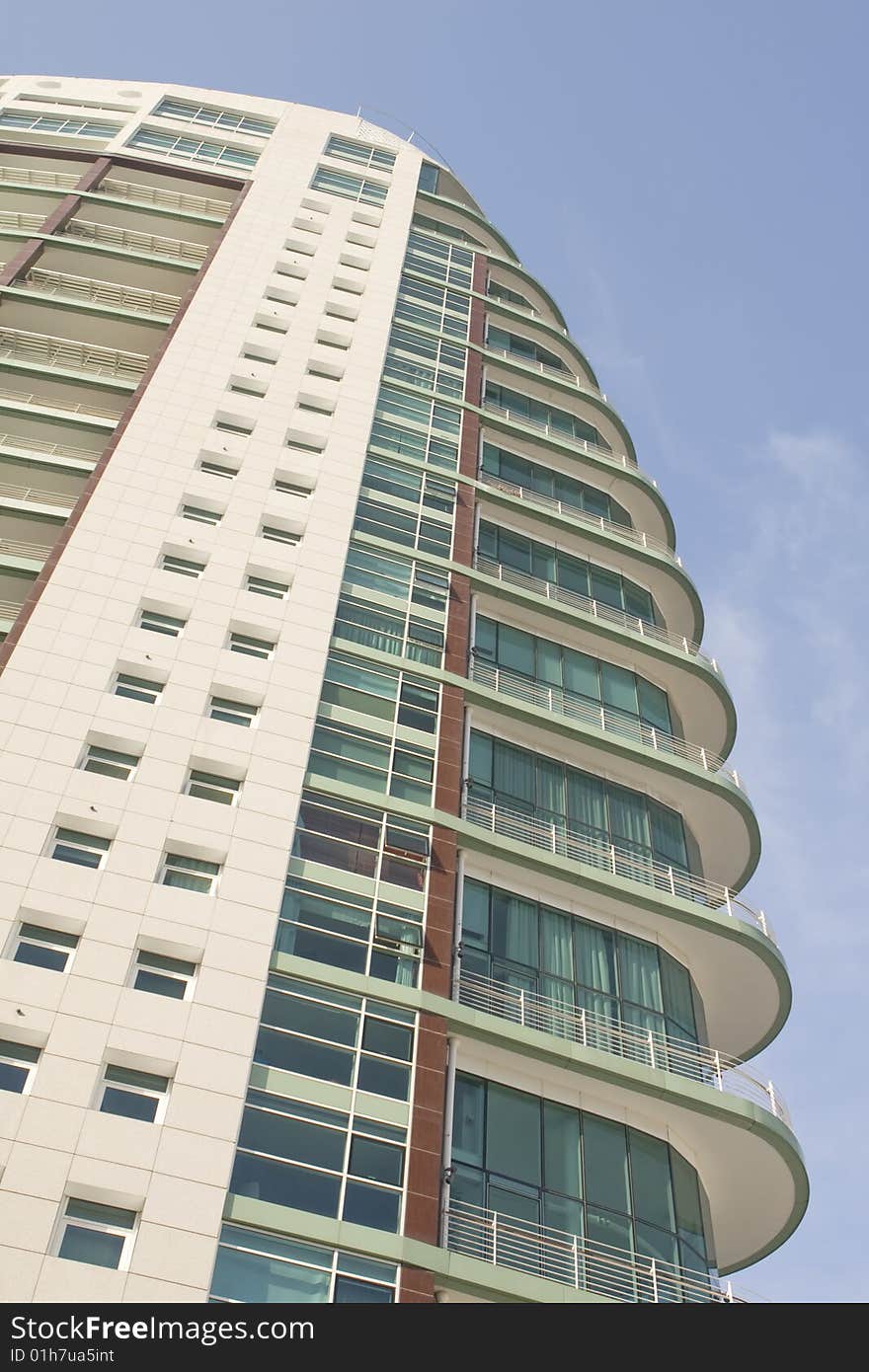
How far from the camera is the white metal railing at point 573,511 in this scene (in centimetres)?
4425

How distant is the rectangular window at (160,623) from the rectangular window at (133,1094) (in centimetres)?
1215

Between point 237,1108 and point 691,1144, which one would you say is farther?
point 691,1144

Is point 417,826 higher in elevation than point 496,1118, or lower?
higher

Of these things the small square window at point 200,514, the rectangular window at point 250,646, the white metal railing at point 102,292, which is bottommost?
the rectangular window at point 250,646

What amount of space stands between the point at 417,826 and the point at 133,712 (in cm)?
706

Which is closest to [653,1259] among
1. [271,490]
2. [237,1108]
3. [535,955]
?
[535,955]

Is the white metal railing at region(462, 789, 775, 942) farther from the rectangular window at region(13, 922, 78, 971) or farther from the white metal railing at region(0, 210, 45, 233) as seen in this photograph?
the white metal railing at region(0, 210, 45, 233)

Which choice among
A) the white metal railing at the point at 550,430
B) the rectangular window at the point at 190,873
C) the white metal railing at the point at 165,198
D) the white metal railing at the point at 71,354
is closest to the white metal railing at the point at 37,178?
the white metal railing at the point at 165,198

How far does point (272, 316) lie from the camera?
4584 cm

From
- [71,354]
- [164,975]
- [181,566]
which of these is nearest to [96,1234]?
[164,975]

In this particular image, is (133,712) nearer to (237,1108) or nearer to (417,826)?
(417,826)

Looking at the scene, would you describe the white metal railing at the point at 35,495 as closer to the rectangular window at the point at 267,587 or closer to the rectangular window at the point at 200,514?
the rectangular window at the point at 200,514

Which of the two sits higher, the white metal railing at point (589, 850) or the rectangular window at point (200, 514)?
the rectangular window at point (200, 514)

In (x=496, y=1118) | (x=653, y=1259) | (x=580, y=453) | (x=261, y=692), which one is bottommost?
(x=653, y=1259)
